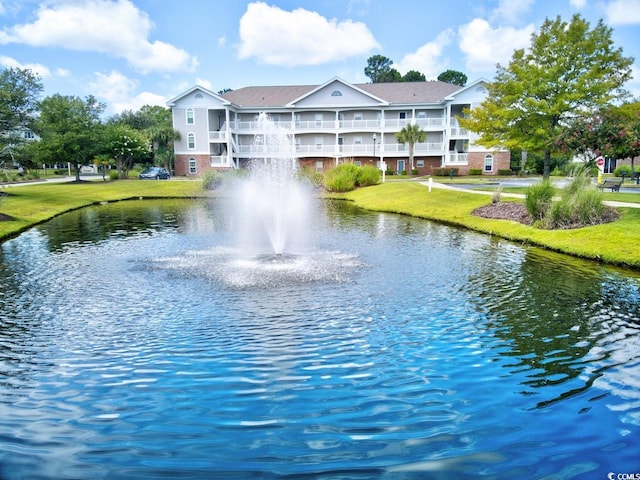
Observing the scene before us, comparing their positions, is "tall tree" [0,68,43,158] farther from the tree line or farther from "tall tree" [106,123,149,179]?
"tall tree" [106,123,149,179]

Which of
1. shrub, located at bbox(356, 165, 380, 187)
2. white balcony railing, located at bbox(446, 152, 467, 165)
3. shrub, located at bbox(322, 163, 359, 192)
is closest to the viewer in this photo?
shrub, located at bbox(322, 163, 359, 192)

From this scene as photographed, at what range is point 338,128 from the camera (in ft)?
189

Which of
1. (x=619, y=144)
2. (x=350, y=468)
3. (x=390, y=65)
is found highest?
(x=390, y=65)

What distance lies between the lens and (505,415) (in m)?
6.27

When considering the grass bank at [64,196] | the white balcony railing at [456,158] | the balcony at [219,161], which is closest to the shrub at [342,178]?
the grass bank at [64,196]

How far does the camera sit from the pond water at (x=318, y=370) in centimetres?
546

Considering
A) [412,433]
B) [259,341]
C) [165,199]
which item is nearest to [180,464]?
[412,433]

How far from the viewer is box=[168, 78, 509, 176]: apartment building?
186 feet

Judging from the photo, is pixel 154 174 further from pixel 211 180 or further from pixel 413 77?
pixel 413 77

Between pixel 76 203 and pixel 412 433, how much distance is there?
34913mm

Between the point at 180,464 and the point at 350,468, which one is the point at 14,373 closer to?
the point at 180,464

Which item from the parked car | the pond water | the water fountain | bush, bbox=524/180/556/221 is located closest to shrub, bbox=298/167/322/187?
the water fountain

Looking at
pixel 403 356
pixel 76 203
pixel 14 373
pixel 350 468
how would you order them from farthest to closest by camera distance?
pixel 76 203, pixel 403 356, pixel 14 373, pixel 350 468

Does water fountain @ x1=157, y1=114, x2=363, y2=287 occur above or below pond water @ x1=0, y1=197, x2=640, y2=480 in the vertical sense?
above
